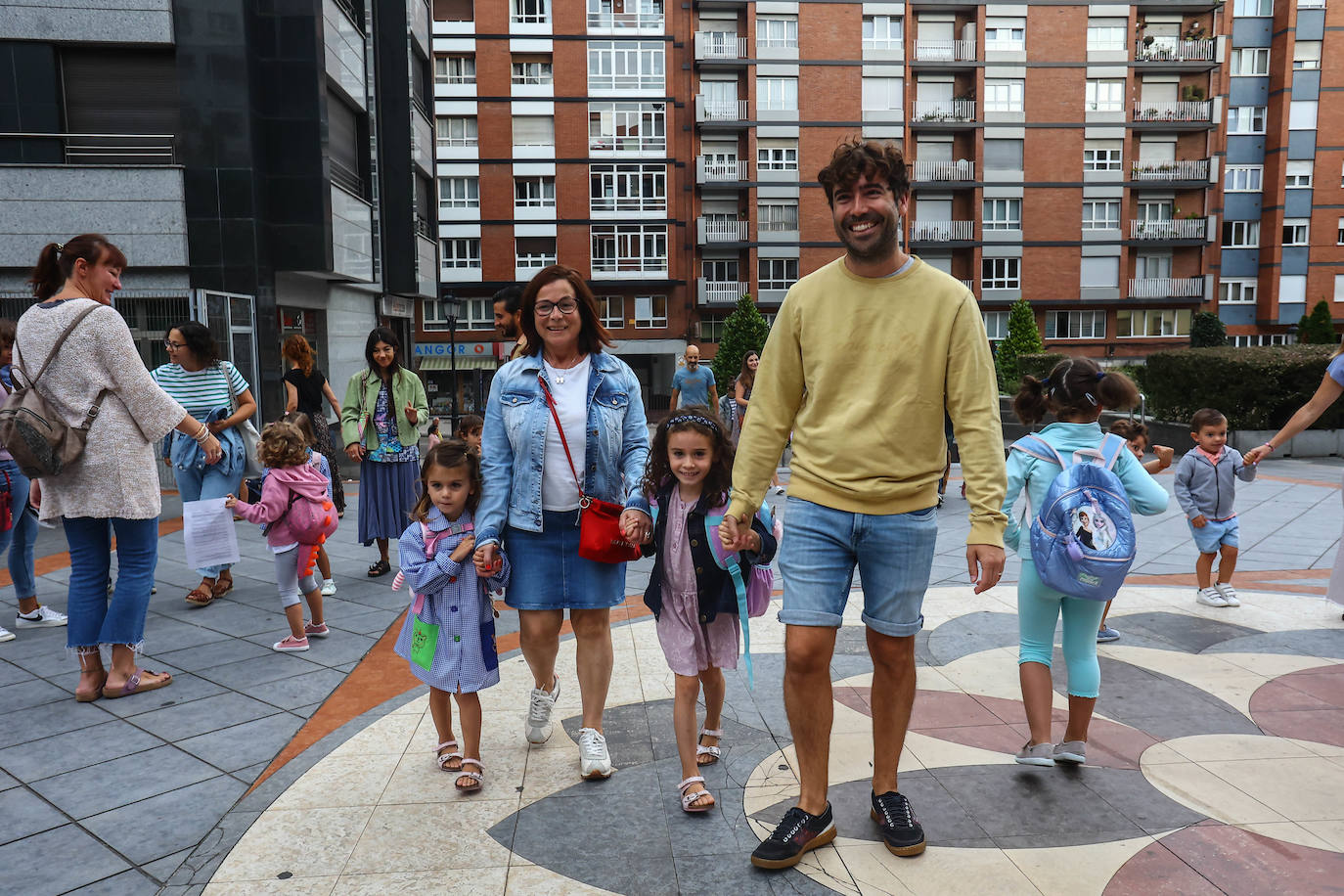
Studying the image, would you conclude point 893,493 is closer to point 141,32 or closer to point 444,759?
point 444,759

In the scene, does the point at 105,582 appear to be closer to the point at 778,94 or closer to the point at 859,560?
the point at 859,560

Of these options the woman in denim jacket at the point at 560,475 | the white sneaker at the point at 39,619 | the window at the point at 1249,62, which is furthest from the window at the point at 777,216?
the woman in denim jacket at the point at 560,475

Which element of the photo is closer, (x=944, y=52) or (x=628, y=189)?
(x=628, y=189)

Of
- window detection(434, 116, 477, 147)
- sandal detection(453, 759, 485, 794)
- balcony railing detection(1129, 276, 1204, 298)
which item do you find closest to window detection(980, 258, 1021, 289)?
balcony railing detection(1129, 276, 1204, 298)

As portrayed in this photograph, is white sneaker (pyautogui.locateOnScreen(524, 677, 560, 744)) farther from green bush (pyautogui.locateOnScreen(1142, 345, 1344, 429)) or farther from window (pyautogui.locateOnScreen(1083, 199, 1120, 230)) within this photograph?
window (pyautogui.locateOnScreen(1083, 199, 1120, 230))

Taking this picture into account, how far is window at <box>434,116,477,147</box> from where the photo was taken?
43031 millimetres

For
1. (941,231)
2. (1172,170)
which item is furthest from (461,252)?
(1172,170)

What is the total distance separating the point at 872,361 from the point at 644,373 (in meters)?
44.0

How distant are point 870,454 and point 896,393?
21 cm

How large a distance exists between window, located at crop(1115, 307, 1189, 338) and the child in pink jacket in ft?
152

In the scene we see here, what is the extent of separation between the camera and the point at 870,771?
3.64 meters

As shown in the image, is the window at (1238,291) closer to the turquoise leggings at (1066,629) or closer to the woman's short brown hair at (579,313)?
the turquoise leggings at (1066,629)

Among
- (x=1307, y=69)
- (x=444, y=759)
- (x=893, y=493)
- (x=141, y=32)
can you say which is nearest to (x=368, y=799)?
(x=444, y=759)

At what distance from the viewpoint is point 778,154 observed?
43.4 m
